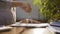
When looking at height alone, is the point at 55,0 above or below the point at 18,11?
above

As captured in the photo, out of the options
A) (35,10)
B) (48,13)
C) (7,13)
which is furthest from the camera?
(35,10)

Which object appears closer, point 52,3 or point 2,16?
point 2,16

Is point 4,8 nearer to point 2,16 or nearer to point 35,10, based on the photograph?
point 2,16

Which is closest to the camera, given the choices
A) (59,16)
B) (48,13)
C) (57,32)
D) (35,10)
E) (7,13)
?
(57,32)

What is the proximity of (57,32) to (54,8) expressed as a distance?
1.37 ft

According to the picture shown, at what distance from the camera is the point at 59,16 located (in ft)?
2.96

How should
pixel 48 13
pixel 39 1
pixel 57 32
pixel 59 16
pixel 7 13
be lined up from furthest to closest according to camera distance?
pixel 39 1 → pixel 48 13 → pixel 59 16 → pixel 7 13 → pixel 57 32

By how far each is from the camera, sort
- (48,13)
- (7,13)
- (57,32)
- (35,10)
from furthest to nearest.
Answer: (35,10)
(48,13)
(7,13)
(57,32)

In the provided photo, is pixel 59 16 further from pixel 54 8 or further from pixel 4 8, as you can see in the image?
pixel 4 8

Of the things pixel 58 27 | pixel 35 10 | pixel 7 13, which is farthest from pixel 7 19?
pixel 35 10

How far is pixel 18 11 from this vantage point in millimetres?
2191

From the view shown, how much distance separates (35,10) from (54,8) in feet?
3.97

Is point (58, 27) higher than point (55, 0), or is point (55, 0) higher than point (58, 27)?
point (55, 0)

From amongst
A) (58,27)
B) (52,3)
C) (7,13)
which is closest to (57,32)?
(58,27)
